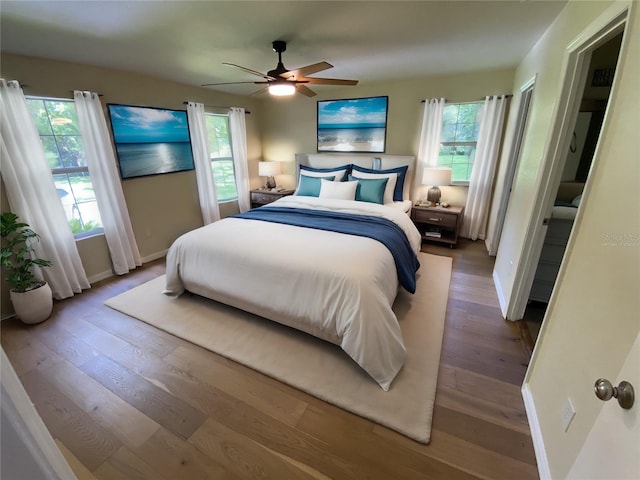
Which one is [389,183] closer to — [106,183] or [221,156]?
[221,156]

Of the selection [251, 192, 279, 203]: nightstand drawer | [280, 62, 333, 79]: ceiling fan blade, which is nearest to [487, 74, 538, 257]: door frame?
[280, 62, 333, 79]: ceiling fan blade

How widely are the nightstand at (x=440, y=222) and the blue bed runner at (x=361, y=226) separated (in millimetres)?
1283

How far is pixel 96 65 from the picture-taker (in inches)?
117

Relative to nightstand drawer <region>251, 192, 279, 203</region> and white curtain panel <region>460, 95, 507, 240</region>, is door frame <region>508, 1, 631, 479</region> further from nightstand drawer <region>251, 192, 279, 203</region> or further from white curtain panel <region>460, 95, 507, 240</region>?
nightstand drawer <region>251, 192, 279, 203</region>

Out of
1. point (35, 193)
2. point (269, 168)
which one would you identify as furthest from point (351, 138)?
point (35, 193)

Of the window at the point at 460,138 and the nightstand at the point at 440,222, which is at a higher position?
the window at the point at 460,138

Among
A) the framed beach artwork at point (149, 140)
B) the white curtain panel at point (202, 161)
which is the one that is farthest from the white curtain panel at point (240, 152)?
the framed beach artwork at point (149, 140)

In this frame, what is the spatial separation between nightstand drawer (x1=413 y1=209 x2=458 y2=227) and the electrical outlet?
9.45ft

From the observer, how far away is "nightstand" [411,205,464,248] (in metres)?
3.86

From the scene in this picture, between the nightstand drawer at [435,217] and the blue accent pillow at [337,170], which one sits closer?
the nightstand drawer at [435,217]

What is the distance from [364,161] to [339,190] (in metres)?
0.92

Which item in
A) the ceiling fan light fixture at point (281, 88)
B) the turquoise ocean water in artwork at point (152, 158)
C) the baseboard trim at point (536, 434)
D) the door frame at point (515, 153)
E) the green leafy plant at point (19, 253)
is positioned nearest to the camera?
the baseboard trim at point (536, 434)

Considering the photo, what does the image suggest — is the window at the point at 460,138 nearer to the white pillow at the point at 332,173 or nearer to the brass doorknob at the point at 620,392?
the white pillow at the point at 332,173

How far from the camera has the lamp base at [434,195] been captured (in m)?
4.10
